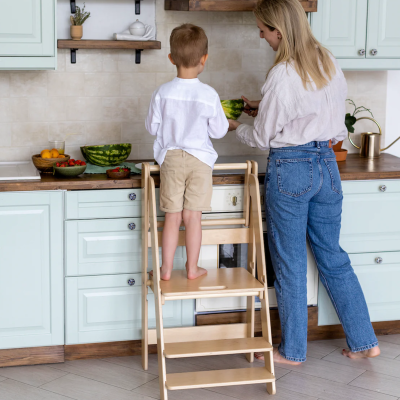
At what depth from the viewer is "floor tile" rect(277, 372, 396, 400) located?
2.79m

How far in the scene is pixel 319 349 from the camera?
3.30 metres

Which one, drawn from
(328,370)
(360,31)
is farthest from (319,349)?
(360,31)

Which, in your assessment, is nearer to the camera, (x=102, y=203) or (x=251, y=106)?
(x=102, y=203)

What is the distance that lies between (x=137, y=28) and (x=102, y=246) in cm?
118

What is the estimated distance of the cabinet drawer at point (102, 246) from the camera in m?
2.98

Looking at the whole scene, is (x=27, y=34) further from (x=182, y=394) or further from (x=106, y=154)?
(x=182, y=394)

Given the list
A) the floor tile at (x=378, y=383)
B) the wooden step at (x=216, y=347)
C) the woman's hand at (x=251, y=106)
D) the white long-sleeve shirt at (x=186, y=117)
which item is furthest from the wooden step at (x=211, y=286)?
the woman's hand at (x=251, y=106)

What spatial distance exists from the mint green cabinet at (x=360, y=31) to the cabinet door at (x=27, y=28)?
133 cm

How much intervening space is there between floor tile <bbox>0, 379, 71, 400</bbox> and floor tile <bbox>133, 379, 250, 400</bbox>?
1.12 ft

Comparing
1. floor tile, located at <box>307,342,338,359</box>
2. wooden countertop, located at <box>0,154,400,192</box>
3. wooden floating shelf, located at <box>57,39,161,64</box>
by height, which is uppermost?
wooden floating shelf, located at <box>57,39,161,64</box>

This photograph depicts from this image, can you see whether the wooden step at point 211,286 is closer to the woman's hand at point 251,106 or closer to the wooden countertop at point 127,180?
the wooden countertop at point 127,180

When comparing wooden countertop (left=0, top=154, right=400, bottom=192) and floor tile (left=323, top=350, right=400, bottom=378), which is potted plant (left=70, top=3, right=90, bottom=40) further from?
floor tile (left=323, top=350, right=400, bottom=378)

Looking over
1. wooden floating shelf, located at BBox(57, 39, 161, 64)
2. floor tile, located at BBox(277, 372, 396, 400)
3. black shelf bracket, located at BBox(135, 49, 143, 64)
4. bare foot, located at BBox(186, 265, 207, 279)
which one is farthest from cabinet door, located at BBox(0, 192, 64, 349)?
floor tile, located at BBox(277, 372, 396, 400)

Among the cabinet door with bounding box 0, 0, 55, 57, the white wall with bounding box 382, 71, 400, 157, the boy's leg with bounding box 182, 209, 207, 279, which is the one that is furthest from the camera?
the white wall with bounding box 382, 71, 400, 157
